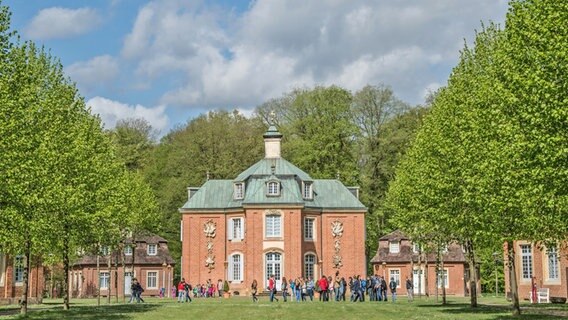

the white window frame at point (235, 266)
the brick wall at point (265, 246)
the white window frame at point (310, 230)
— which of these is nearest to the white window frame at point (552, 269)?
the brick wall at point (265, 246)

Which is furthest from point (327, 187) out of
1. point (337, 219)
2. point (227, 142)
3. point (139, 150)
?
point (139, 150)

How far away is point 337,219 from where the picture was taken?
224ft

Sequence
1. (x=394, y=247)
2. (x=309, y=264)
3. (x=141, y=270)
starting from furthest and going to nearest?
(x=141, y=270) < (x=394, y=247) < (x=309, y=264)

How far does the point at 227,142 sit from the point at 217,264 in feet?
62.1

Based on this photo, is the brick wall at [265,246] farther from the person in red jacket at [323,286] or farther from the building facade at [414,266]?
the person in red jacket at [323,286]

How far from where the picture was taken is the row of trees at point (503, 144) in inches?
875

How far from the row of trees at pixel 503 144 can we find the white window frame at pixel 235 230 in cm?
2926

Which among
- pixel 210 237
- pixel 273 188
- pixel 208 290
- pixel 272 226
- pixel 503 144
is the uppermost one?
Answer: pixel 273 188

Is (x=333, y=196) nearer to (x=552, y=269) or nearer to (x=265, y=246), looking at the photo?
(x=265, y=246)

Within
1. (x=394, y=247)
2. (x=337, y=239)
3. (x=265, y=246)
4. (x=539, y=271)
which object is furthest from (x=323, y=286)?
(x=394, y=247)

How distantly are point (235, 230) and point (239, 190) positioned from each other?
3612mm

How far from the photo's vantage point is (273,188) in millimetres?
65875

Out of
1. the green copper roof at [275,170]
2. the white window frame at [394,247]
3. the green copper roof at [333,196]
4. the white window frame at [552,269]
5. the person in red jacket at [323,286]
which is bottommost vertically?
the person in red jacket at [323,286]

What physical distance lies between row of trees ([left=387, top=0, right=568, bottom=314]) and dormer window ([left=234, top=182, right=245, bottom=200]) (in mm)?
29984
